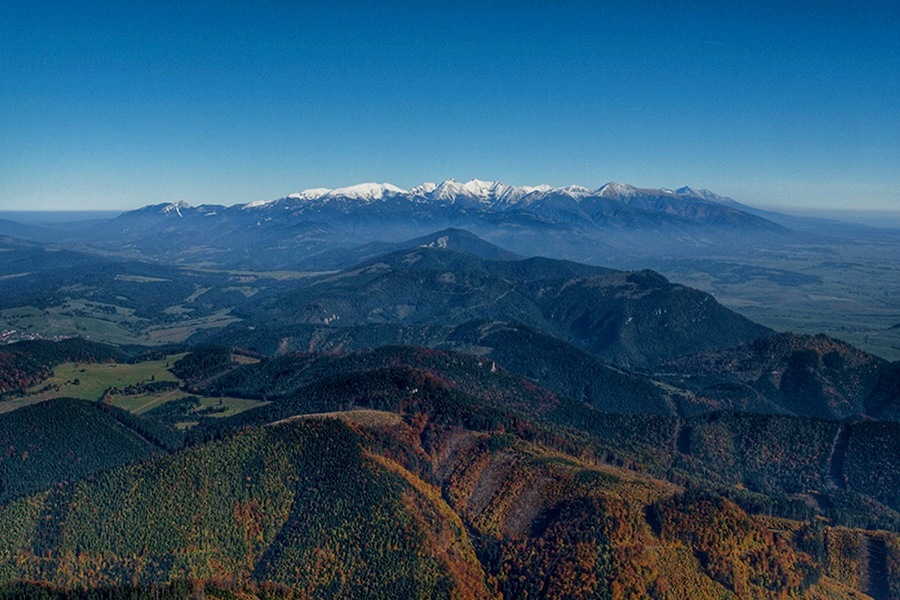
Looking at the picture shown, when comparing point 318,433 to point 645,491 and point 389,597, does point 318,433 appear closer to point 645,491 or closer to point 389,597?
point 389,597

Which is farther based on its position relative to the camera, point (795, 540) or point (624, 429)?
point (624, 429)

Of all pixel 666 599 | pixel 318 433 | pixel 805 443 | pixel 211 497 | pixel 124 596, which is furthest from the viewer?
pixel 805 443

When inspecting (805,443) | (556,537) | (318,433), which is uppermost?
(318,433)

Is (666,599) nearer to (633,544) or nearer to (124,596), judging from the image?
(633,544)

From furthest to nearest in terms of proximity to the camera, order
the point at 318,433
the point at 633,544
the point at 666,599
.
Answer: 1. the point at 318,433
2. the point at 633,544
3. the point at 666,599

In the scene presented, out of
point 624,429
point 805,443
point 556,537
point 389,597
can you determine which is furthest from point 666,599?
point 805,443

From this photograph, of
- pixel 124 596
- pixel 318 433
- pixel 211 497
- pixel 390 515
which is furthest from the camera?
pixel 318 433

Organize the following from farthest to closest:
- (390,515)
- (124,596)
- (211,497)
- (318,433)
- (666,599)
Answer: (318,433)
(211,497)
(390,515)
(666,599)
(124,596)

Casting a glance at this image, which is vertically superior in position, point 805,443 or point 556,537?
point 556,537

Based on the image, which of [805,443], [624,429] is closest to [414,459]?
[624,429]
